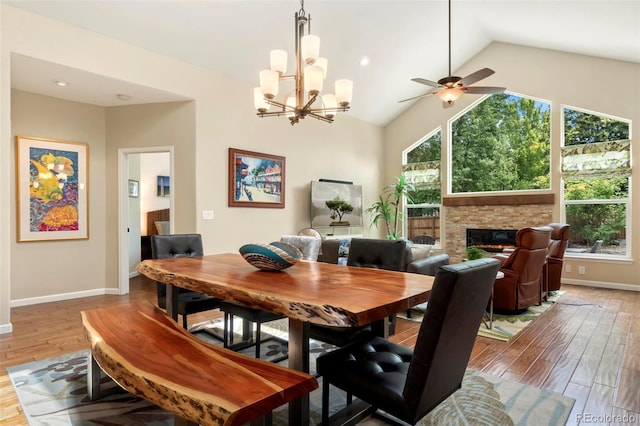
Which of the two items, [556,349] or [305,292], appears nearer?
[305,292]

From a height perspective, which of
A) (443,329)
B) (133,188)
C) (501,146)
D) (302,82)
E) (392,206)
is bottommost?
(443,329)

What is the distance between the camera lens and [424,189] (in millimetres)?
7531

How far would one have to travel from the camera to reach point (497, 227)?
21.3 feet

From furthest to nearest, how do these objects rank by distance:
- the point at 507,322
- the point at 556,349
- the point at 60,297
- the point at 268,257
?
the point at 60,297, the point at 507,322, the point at 556,349, the point at 268,257

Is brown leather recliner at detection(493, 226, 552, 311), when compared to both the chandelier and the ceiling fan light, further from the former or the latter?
the chandelier

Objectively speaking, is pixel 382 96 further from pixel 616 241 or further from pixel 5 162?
pixel 5 162

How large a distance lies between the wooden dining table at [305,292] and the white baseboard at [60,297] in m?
3.15

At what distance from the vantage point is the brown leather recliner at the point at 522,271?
3848 mm

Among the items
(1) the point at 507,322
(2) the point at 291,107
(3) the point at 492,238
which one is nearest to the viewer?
(2) the point at 291,107

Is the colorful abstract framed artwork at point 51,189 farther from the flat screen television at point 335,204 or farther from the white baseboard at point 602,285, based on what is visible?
the white baseboard at point 602,285

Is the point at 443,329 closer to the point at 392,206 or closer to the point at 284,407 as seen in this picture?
the point at 284,407

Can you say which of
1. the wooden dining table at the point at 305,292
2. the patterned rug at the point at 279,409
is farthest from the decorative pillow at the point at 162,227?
the wooden dining table at the point at 305,292

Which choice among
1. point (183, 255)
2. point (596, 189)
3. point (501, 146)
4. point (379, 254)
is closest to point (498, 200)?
point (501, 146)

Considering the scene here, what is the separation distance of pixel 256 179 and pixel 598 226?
5.38 m
